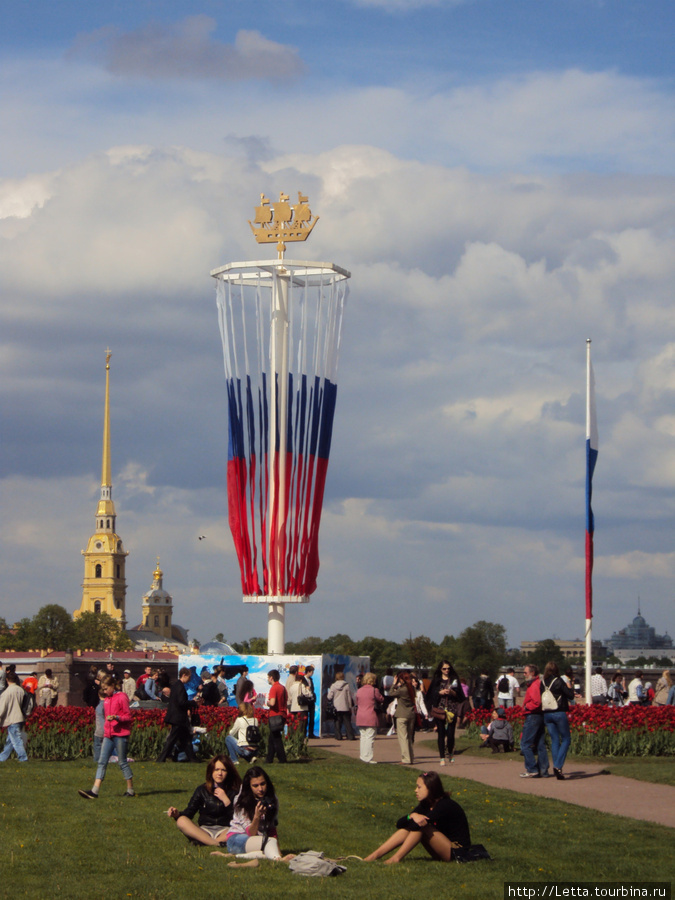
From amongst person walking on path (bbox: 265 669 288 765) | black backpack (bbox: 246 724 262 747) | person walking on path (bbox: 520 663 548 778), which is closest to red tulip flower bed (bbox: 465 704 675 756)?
person walking on path (bbox: 520 663 548 778)

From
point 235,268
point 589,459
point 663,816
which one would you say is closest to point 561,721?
point 663,816

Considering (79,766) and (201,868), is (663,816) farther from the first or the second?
(79,766)

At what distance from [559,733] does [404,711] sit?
2.97 meters

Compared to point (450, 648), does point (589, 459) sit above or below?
above

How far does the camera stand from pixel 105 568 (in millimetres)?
188875

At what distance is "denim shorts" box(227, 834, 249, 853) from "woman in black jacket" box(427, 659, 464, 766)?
8530mm

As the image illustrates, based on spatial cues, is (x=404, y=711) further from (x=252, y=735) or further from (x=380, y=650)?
(x=380, y=650)

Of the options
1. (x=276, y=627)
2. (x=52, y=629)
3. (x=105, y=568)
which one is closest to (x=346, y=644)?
(x=52, y=629)

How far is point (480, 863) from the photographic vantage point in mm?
10750

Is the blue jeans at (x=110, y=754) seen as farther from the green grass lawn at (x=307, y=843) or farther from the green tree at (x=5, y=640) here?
the green tree at (x=5, y=640)

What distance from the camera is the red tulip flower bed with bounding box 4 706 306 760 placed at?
2027 cm

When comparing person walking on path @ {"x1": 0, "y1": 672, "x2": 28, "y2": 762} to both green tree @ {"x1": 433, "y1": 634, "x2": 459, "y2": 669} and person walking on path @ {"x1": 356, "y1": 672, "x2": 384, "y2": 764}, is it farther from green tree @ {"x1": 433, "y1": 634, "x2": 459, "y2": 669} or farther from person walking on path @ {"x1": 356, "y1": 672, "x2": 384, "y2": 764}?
green tree @ {"x1": 433, "y1": 634, "x2": 459, "y2": 669}

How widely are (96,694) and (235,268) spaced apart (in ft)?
46.2

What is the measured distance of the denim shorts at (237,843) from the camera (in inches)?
446
